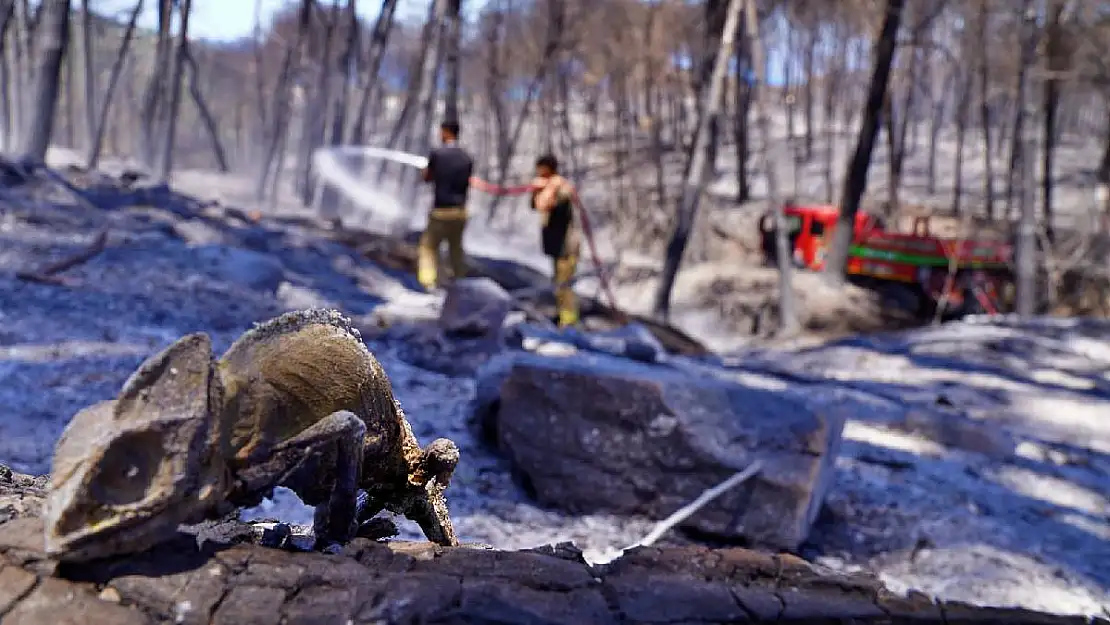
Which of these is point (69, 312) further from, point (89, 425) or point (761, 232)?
point (761, 232)

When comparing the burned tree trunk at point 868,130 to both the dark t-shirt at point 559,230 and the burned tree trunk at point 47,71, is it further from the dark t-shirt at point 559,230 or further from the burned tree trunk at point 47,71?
the burned tree trunk at point 47,71

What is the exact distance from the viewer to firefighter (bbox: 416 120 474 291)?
919 cm

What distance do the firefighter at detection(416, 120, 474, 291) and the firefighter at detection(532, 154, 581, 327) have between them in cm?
79

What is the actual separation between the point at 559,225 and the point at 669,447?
5.30 metres

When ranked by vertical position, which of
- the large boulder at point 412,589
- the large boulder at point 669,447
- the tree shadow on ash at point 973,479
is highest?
the large boulder at point 412,589

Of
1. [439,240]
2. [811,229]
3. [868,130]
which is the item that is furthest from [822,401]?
[811,229]

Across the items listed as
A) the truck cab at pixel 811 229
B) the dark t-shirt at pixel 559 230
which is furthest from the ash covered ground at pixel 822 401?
the truck cab at pixel 811 229

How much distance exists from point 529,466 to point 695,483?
0.90 m

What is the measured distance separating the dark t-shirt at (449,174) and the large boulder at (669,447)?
4.81m

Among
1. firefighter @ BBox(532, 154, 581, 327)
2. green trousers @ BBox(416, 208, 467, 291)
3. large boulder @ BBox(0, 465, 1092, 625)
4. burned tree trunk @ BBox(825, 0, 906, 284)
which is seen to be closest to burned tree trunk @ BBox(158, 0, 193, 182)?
green trousers @ BBox(416, 208, 467, 291)

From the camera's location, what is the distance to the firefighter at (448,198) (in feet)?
30.1

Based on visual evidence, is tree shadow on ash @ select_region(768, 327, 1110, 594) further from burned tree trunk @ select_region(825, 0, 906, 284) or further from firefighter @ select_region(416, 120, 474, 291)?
burned tree trunk @ select_region(825, 0, 906, 284)

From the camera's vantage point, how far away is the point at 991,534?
4.71 metres

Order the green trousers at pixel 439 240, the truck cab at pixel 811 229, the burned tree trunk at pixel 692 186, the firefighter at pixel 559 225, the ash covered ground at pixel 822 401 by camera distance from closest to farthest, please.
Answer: the ash covered ground at pixel 822 401
the firefighter at pixel 559 225
the green trousers at pixel 439 240
the burned tree trunk at pixel 692 186
the truck cab at pixel 811 229
